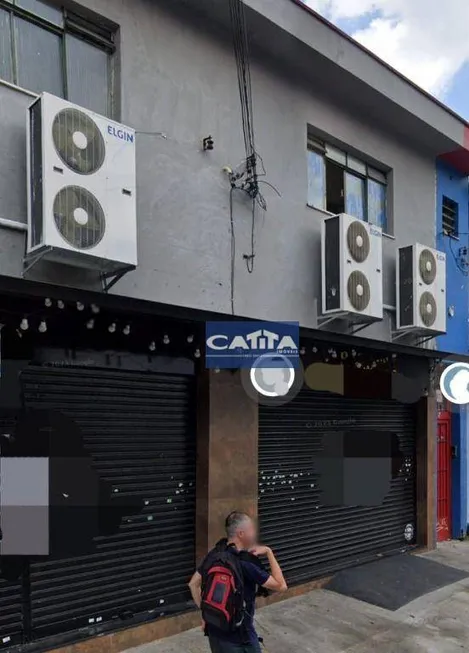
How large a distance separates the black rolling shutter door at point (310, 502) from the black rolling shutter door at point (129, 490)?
1.35m

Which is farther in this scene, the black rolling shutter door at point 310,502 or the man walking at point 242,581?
the black rolling shutter door at point 310,502

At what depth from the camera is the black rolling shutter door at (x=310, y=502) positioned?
7.92 m

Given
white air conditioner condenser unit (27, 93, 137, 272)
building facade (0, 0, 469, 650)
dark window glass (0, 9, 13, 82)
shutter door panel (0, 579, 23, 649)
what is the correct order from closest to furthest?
white air conditioner condenser unit (27, 93, 137, 272), shutter door panel (0, 579, 23, 649), dark window glass (0, 9, 13, 82), building facade (0, 0, 469, 650)

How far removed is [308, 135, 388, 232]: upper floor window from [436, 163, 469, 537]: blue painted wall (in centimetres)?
180

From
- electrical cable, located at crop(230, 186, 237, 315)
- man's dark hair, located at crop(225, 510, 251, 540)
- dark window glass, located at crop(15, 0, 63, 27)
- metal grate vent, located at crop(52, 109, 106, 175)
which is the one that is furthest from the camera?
electrical cable, located at crop(230, 186, 237, 315)

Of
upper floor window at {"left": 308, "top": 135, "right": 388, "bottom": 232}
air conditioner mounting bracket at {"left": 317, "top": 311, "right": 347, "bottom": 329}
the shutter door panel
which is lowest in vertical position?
the shutter door panel

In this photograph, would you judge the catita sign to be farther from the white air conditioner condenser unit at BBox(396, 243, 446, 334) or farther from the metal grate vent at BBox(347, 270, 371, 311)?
the white air conditioner condenser unit at BBox(396, 243, 446, 334)

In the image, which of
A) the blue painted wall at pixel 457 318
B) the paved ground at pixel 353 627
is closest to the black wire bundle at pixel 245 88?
the blue painted wall at pixel 457 318

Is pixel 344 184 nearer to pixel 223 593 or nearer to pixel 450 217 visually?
pixel 450 217

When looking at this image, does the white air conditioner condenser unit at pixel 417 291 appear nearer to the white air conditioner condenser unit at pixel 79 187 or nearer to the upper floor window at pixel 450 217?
the upper floor window at pixel 450 217

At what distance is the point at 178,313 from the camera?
604 centimetres

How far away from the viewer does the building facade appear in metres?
5.59

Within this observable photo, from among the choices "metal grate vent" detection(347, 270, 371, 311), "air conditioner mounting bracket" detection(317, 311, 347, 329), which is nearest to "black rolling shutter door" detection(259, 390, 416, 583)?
"air conditioner mounting bracket" detection(317, 311, 347, 329)

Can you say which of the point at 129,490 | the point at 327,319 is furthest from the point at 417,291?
the point at 129,490
